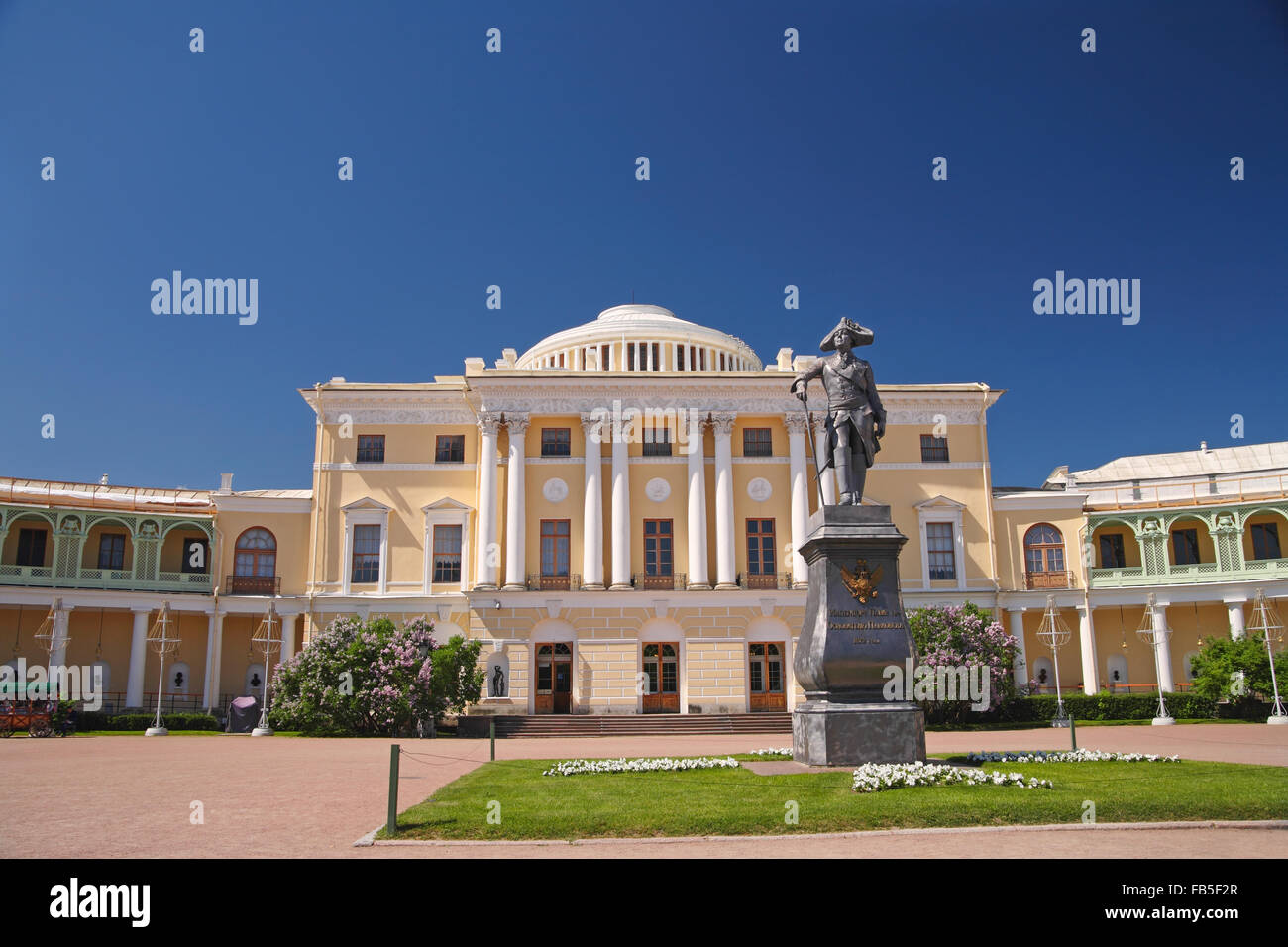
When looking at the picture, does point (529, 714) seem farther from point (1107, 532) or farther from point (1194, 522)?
point (1194, 522)

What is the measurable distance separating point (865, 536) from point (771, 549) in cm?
2919

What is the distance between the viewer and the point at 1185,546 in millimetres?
46844

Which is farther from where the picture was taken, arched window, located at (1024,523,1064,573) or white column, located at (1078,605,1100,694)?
arched window, located at (1024,523,1064,573)

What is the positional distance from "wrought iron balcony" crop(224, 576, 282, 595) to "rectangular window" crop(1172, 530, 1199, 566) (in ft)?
142

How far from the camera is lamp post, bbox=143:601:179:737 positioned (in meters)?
35.8

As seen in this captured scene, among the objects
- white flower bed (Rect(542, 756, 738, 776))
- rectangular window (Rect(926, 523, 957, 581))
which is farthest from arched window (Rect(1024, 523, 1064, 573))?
white flower bed (Rect(542, 756, 738, 776))

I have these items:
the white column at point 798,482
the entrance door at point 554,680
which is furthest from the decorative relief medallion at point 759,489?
the entrance door at point 554,680

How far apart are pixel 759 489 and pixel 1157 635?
1816 cm

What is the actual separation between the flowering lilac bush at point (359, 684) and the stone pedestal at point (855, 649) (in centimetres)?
2074

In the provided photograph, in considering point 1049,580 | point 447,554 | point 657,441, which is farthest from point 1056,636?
point 447,554

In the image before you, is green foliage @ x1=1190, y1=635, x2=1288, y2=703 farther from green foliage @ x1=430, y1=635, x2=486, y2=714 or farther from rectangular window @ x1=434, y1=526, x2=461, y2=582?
rectangular window @ x1=434, y1=526, x2=461, y2=582

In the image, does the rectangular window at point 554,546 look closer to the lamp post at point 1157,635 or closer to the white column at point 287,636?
the white column at point 287,636

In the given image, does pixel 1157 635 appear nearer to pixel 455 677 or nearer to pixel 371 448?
pixel 455 677

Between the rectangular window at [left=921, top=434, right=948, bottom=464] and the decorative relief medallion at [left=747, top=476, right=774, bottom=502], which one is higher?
the rectangular window at [left=921, top=434, right=948, bottom=464]
